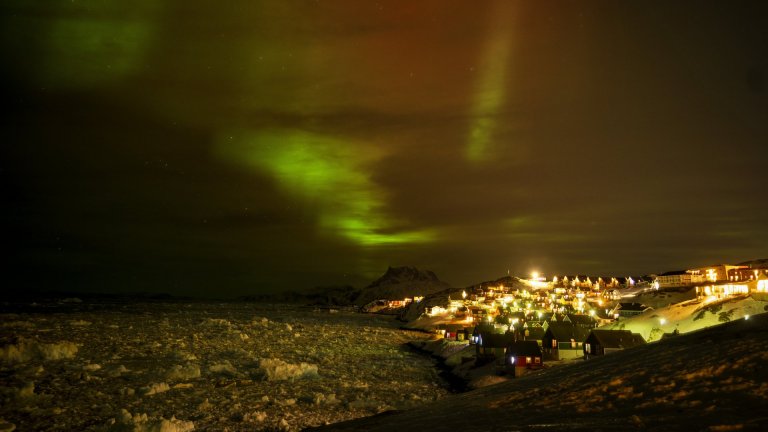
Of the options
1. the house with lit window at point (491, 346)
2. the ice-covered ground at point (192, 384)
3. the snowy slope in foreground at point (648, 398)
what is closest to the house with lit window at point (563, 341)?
the house with lit window at point (491, 346)

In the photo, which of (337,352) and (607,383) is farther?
(337,352)

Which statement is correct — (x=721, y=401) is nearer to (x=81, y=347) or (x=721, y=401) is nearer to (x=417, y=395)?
(x=417, y=395)

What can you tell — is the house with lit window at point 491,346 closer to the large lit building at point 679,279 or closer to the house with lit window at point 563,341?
the house with lit window at point 563,341

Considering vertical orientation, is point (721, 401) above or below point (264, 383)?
above

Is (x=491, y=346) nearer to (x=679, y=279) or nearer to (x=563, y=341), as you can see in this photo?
(x=563, y=341)

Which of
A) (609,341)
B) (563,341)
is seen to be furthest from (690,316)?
(563,341)

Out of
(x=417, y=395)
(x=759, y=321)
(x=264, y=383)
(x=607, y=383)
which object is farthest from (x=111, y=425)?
(x=759, y=321)

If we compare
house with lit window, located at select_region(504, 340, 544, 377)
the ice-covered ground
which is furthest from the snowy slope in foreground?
house with lit window, located at select_region(504, 340, 544, 377)
